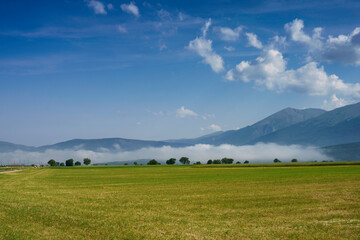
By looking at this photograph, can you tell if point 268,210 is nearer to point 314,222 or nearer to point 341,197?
point 314,222

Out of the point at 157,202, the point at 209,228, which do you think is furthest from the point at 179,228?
the point at 157,202

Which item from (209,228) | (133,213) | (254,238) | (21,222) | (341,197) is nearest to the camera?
(254,238)

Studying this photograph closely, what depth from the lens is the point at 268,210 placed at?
800 inches

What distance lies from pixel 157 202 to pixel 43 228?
35.2 ft

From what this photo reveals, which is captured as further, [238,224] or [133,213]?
[133,213]

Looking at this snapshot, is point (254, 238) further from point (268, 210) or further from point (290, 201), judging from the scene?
point (290, 201)

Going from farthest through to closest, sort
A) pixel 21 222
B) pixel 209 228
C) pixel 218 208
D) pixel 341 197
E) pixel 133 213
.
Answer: pixel 341 197 < pixel 218 208 < pixel 133 213 < pixel 21 222 < pixel 209 228

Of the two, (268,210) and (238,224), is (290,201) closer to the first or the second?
(268,210)

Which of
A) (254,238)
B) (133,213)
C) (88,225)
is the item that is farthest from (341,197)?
(88,225)

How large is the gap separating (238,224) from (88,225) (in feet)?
28.6

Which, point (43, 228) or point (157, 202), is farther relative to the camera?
point (157, 202)

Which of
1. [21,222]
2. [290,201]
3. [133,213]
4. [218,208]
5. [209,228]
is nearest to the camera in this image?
[209,228]

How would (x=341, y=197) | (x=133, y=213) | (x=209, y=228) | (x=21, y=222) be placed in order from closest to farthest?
1. (x=209, y=228)
2. (x=21, y=222)
3. (x=133, y=213)
4. (x=341, y=197)

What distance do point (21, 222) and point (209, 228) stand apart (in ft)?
37.4
